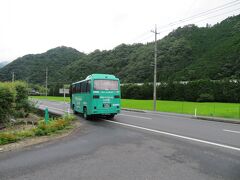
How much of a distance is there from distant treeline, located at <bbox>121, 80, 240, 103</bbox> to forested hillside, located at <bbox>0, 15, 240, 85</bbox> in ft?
43.0

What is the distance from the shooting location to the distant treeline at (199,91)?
44.2m

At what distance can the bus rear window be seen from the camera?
52.3 feet

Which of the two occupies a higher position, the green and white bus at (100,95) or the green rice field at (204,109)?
the green and white bus at (100,95)

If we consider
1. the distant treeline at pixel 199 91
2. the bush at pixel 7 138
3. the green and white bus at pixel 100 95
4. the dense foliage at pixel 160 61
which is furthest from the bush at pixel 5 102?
the dense foliage at pixel 160 61

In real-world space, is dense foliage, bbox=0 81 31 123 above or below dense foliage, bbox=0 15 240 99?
below

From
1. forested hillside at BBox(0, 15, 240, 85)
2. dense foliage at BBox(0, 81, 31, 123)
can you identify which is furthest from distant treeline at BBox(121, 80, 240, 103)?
dense foliage at BBox(0, 81, 31, 123)

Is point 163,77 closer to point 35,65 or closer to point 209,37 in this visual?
point 209,37

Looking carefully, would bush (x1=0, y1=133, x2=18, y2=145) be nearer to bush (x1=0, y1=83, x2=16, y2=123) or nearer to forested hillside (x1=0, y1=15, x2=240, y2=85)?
bush (x1=0, y1=83, x2=16, y2=123)

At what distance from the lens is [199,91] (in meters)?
47.9

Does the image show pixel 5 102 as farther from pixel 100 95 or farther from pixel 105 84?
pixel 105 84

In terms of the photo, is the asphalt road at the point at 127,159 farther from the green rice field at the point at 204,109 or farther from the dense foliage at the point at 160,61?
the dense foliage at the point at 160,61

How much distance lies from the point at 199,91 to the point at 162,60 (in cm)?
3092

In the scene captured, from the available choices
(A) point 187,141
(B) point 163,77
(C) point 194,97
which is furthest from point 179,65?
(A) point 187,141

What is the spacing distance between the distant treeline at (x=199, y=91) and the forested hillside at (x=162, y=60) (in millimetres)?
13101
